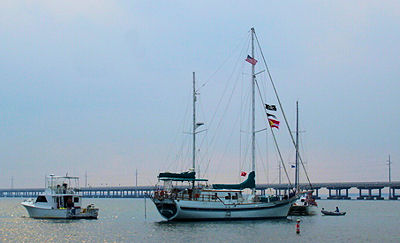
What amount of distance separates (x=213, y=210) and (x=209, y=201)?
1.13 meters

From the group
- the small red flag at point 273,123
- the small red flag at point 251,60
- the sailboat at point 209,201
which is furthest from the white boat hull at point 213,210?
the small red flag at point 251,60

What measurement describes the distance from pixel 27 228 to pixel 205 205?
19758mm

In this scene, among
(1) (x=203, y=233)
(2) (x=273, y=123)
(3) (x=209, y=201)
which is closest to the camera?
(1) (x=203, y=233)

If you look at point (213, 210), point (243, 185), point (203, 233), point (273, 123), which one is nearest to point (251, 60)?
point (273, 123)

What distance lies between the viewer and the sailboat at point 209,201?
2408 inches

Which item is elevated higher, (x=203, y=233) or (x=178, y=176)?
(x=178, y=176)

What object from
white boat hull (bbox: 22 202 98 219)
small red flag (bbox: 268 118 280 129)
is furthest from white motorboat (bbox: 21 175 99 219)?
small red flag (bbox: 268 118 280 129)

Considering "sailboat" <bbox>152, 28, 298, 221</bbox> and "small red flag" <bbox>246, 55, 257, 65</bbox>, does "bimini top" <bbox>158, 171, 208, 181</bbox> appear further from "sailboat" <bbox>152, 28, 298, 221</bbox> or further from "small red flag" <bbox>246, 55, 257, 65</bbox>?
"small red flag" <bbox>246, 55, 257, 65</bbox>

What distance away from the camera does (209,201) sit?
62.1 metres

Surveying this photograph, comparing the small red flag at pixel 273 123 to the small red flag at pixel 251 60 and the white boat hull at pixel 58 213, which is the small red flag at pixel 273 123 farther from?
the white boat hull at pixel 58 213

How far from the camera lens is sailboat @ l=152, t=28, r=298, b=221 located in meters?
61.2

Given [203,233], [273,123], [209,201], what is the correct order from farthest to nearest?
[273,123], [209,201], [203,233]

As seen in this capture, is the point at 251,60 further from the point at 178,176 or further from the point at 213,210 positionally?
the point at 213,210

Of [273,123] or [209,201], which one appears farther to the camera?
[273,123]
